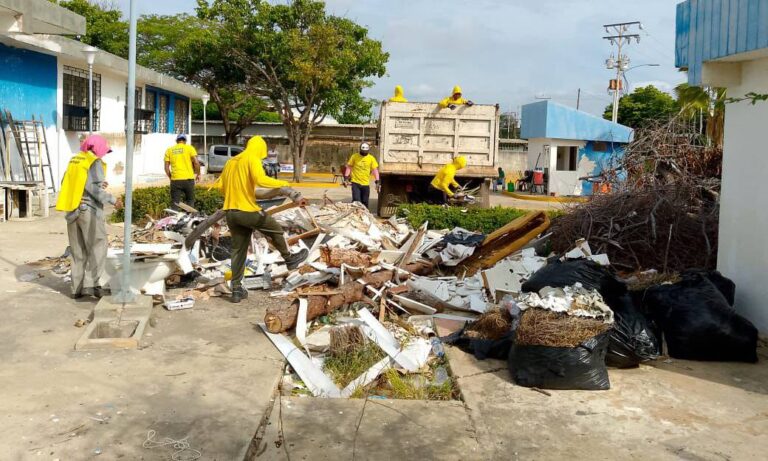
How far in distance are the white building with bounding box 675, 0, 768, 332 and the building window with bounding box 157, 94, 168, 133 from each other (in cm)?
2215

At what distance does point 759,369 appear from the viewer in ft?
18.7

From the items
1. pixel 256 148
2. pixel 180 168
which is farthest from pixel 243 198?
pixel 180 168

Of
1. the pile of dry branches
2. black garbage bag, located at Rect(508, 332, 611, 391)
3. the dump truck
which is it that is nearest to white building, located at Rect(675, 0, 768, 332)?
the pile of dry branches

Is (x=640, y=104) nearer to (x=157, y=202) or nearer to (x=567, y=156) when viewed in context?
(x=567, y=156)

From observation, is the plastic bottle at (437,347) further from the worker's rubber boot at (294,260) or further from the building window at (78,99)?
the building window at (78,99)

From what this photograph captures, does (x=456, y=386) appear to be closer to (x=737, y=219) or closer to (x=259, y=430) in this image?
(x=259, y=430)

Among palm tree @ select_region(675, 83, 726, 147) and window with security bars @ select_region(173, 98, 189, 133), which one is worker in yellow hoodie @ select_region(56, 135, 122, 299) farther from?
window with security bars @ select_region(173, 98, 189, 133)

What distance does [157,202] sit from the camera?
13.6 metres

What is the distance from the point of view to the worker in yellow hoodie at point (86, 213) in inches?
281

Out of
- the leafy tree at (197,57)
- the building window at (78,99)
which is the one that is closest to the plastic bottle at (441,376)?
the building window at (78,99)

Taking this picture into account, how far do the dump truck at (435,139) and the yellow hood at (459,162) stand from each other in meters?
0.19

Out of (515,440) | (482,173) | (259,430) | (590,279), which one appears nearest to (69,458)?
(259,430)

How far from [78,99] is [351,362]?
15264 mm

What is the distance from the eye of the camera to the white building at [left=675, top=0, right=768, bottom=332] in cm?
659
